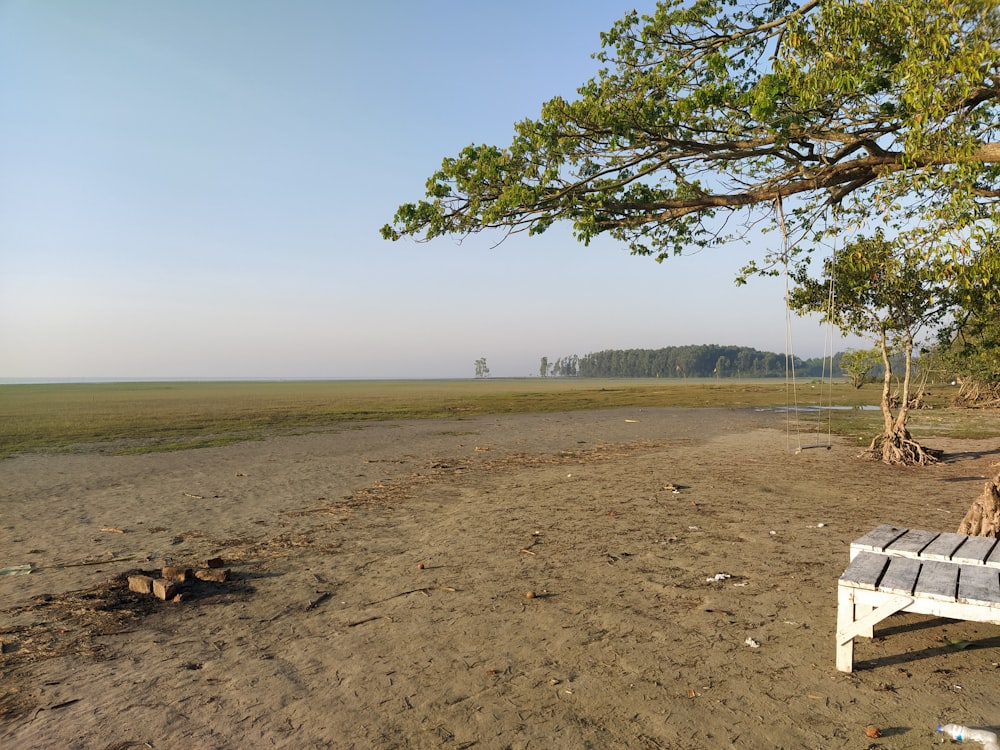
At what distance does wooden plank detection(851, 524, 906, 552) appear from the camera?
539cm

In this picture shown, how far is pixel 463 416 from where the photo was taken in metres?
39.4

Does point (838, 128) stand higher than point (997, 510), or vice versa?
point (838, 128)

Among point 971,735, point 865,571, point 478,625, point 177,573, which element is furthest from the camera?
point 177,573

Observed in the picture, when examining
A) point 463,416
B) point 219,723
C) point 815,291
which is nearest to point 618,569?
point 219,723

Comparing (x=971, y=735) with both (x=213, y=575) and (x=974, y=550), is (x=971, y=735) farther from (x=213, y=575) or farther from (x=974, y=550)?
(x=213, y=575)

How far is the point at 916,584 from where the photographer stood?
4.44 metres

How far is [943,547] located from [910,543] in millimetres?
236

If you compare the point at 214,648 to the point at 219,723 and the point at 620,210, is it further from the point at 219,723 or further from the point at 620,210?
the point at 620,210

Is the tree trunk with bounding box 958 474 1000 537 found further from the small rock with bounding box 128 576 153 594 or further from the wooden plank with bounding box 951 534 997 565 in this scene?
the small rock with bounding box 128 576 153 594

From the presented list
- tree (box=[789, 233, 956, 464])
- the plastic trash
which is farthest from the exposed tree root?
the plastic trash

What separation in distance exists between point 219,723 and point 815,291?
17340mm

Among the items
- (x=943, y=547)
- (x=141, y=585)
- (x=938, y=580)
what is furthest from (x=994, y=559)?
(x=141, y=585)

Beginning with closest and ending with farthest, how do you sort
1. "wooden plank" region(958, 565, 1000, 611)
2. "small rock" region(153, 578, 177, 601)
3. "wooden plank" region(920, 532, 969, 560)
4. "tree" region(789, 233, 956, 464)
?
"wooden plank" region(958, 565, 1000, 611), "wooden plank" region(920, 532, 969, 560), "small rock" region(153, 578, 177, 601), "tree" region(789, 233, 956, 464)

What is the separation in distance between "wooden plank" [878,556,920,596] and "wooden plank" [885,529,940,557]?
8cm
